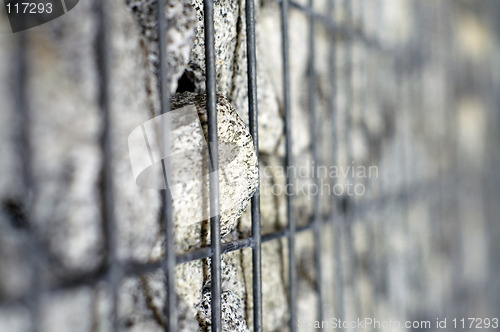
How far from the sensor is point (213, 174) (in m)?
0.38

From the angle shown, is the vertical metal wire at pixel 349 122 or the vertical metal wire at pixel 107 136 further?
the vertical metal wire at pixel 349 122

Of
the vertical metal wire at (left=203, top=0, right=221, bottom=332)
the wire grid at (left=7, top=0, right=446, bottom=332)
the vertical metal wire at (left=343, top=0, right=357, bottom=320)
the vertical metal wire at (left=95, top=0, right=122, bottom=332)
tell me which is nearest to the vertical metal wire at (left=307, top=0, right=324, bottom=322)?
the wire grid at (left=7, top=0, right=446, bottom=332)

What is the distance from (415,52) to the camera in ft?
3.07

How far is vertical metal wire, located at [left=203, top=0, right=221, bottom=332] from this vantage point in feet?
1.23

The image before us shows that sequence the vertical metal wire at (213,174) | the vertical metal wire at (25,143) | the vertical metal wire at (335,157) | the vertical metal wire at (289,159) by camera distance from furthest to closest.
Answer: the vertical metal wire at (335,157), the vertical metal wire at (289,159), the vertical metal wire at (213,174), the vertical metal wire at (25,143)

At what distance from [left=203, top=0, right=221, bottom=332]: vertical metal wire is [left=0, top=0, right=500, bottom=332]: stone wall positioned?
0.02 meters

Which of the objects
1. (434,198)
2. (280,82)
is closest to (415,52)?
(434,198)

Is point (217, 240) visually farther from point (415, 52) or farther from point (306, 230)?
point (415, 52)

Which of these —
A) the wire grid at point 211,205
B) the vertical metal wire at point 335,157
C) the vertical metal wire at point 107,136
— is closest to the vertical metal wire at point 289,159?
the wire grid at point 211,205

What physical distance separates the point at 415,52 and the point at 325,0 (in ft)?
1.15

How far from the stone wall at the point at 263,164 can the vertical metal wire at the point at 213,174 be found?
0.06ft

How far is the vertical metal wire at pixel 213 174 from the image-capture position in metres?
0.38

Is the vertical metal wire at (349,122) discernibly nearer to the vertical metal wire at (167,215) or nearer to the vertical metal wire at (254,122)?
the vertical metal wire at (254,122)

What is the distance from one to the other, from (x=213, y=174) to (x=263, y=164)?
16cm
